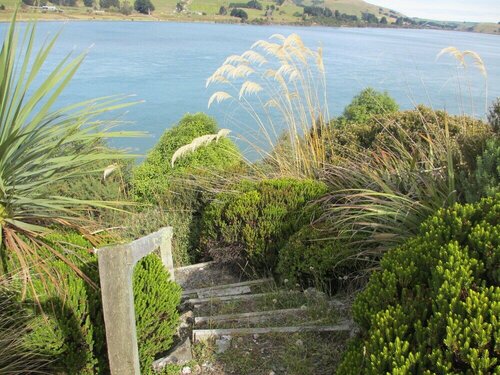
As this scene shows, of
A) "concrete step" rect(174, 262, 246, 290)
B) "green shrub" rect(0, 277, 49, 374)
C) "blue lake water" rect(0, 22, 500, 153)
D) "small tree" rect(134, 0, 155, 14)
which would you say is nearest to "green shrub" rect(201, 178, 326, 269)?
"concrete step" rect(174, 262, 246, 290)

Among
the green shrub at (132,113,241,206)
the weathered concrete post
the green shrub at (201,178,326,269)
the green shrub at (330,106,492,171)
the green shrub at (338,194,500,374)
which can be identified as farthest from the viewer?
the green shrub at (132,113,241,206)

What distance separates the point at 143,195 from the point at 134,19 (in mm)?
74990

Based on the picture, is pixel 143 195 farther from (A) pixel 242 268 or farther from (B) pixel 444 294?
(B) pixel 444 294

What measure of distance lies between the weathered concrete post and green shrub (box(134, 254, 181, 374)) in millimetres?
504

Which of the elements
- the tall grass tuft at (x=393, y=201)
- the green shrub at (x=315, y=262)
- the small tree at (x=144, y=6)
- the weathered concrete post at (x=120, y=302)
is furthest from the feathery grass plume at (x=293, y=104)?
the small tree at (x=144, y=6)

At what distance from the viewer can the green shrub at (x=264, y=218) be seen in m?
4.34

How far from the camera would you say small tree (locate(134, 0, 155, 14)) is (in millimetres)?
70875

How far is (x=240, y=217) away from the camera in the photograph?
14.8 ft

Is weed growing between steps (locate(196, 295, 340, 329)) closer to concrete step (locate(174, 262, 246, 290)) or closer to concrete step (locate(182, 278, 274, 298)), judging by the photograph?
concrete step (locate(182, 278, 274, 298))

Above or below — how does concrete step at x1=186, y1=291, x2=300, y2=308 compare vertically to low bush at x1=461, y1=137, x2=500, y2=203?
below

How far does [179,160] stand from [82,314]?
4474 millimetres

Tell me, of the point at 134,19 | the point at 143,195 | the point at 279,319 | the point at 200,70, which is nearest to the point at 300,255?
Result: the point at 279,319

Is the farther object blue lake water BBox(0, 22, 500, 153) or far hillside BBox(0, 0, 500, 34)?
far hillside BBox(0, 0, 500, 34)

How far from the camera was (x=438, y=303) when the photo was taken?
1.72 m
